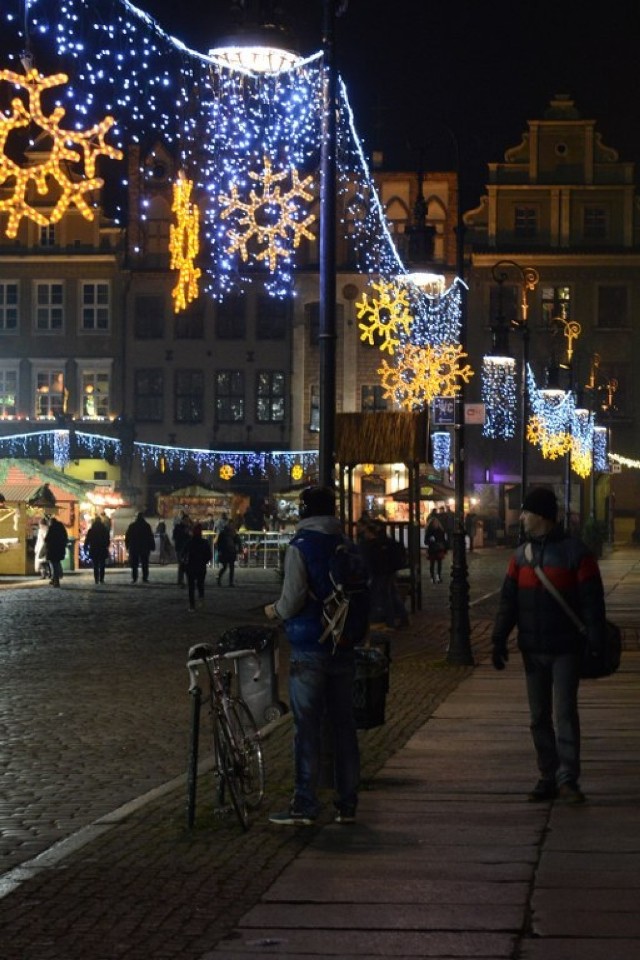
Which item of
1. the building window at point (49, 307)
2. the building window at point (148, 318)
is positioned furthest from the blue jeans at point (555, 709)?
the building window at point (49, 307)

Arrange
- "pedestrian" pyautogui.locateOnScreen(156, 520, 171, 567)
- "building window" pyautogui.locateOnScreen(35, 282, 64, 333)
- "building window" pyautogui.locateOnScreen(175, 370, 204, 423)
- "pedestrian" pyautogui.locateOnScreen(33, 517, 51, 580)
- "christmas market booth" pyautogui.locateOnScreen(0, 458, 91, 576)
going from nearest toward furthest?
"pedestrian" pyautogui.locateOnScreen(33, 517, 51, 580) → "christmas market booth" pyautogui.locateOnScreen(0, 458, 91, 576) → "pedestrian" pyautogui.locateOnScreen(156, 520, 171, 567) → "building window" pyautogui.locateOnScreen(35, 282, 64, 333) → "building window" pyautogui.locateOnScreen(175, 370, 204, 423)

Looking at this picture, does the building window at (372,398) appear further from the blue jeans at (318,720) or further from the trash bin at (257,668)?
the blue jeans at (318,720)

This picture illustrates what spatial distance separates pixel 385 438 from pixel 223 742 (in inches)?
735

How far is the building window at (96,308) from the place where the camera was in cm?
7312

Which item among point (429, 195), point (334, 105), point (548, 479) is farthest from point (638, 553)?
point (334, 105)

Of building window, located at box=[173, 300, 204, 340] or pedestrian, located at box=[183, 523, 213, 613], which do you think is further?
building window, located at box=[173, 300, 204, 340]

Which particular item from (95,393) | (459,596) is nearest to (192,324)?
(95,393)

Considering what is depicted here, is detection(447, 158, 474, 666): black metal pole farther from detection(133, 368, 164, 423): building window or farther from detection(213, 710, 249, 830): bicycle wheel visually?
detection(133, 368, 164, 423): building window

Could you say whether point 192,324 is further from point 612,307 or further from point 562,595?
point 562,595

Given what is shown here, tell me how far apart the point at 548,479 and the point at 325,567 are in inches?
2566

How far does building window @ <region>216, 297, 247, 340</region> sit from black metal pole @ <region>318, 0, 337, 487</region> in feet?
196

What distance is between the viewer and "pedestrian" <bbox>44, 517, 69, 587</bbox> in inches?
1554

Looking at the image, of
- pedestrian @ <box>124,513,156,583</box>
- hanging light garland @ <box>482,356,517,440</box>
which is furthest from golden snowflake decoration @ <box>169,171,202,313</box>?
hanging light garland @ <box>482,356,517,440</box>

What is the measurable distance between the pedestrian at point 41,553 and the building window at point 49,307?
94.1ft
